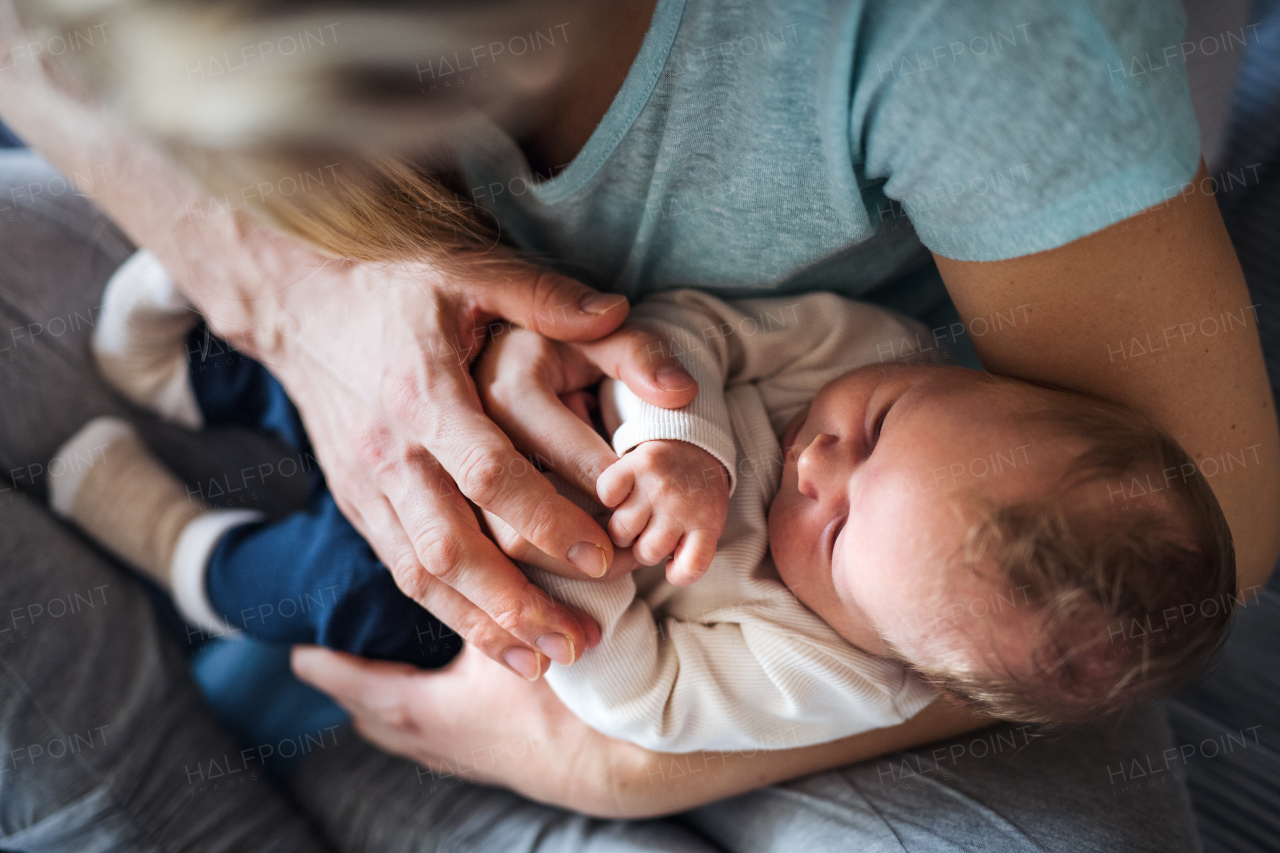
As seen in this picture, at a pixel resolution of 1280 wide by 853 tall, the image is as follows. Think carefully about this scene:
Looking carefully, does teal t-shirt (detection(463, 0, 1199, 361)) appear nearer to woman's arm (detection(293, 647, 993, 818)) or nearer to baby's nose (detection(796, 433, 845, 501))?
baby's nose (detection(796, 433, 845, 501))

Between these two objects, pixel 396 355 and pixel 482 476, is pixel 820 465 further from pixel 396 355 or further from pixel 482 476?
pixel 396 355

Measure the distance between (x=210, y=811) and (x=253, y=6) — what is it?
0.98 m

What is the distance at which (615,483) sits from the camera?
0.77 meters

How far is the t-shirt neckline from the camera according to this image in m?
0.69

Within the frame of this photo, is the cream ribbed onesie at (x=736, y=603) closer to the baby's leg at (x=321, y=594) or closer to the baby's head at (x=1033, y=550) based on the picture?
the baby's head at (x=1033, y=550)

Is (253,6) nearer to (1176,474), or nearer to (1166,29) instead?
(1166,29)

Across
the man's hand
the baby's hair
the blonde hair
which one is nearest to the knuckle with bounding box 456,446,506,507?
the man's hand

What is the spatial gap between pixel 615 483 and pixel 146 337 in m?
0.82

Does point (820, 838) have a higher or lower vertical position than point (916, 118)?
lower

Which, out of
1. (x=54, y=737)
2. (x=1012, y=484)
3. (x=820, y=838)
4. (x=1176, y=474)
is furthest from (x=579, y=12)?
(x=54, y=737)

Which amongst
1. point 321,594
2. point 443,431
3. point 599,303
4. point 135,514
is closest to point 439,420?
point 443,431

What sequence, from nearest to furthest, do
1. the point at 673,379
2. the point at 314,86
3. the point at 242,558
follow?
the point at 314,86, the point at 673,379, the point at 242,558

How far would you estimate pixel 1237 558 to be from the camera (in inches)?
35.0

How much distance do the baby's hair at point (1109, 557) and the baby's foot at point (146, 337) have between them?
1138 mm
